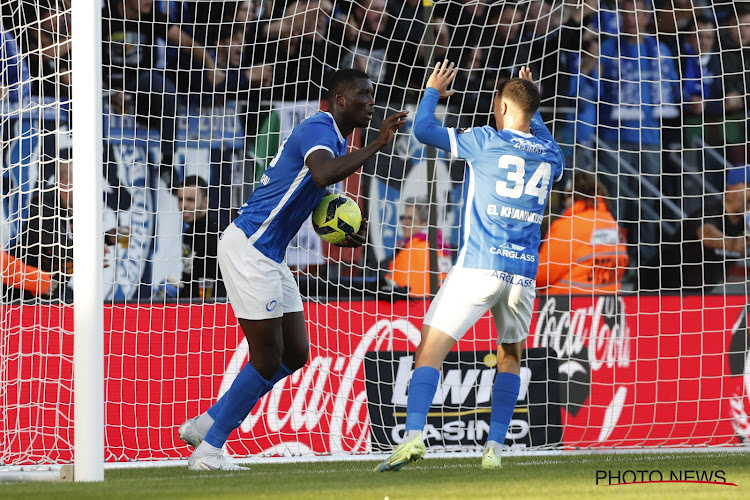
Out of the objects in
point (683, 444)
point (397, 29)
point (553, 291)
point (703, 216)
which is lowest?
point (683, 444)

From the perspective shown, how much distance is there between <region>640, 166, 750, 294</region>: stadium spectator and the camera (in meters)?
7.80

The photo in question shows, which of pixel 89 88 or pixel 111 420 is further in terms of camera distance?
pixel 111 420

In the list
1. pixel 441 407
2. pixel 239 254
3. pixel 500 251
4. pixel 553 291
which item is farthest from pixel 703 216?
pixel 239 254

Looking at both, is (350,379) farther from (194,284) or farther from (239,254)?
(239,254)

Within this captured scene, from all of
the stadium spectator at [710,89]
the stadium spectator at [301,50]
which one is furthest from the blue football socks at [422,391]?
the stadium spectator at [710,89]

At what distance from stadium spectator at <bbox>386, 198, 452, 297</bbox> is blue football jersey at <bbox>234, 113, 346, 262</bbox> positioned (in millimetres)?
2224

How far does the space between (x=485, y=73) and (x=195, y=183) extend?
7.62ft

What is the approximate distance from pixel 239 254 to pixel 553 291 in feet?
10.1

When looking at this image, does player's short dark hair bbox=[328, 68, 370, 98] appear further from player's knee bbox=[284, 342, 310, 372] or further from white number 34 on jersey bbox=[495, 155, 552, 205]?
player's knee bbox=[284, 342, 310, 372]

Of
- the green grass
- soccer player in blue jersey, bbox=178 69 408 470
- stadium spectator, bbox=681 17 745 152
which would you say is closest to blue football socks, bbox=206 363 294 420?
soccer player in blue jersey, bbox=178 69 408 470

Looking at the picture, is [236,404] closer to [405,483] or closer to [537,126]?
[405,483]

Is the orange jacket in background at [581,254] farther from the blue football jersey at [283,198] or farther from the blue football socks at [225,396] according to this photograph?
the blue football jersey at [283,198]

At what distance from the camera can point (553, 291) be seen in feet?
25.0

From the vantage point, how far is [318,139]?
499 centimetres
